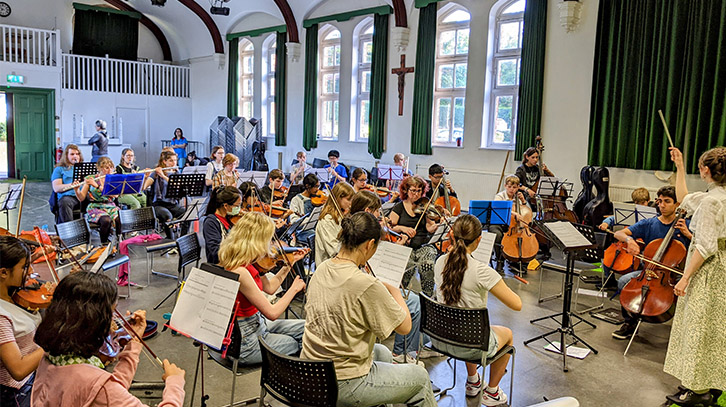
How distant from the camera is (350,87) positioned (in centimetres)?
1320

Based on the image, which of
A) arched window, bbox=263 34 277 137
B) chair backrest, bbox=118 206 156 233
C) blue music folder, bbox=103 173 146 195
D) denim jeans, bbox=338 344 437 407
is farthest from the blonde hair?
arched window, bbox=263 34 277 137

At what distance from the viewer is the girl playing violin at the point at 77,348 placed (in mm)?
1805

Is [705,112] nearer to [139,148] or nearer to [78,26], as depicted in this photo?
[139,148]

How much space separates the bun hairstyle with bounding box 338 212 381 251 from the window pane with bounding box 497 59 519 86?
27.3 feet

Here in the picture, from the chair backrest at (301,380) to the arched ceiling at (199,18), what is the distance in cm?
1194

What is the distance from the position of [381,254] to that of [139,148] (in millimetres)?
15689

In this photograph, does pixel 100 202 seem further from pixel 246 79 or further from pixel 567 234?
pixel 246 79

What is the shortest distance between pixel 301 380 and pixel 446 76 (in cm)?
958

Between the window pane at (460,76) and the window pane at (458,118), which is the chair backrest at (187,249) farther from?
the window pane at (460,76)

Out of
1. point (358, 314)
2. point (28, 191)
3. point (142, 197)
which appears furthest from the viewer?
point (28, 191)

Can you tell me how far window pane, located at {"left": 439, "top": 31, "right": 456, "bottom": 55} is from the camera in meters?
11.0

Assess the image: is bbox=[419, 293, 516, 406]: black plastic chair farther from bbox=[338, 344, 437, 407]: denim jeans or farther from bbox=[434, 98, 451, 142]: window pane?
bbox=[434, 98, 451, 142]: window pane

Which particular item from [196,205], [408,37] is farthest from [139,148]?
[196,205]

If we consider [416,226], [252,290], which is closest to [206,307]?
[252,290]
